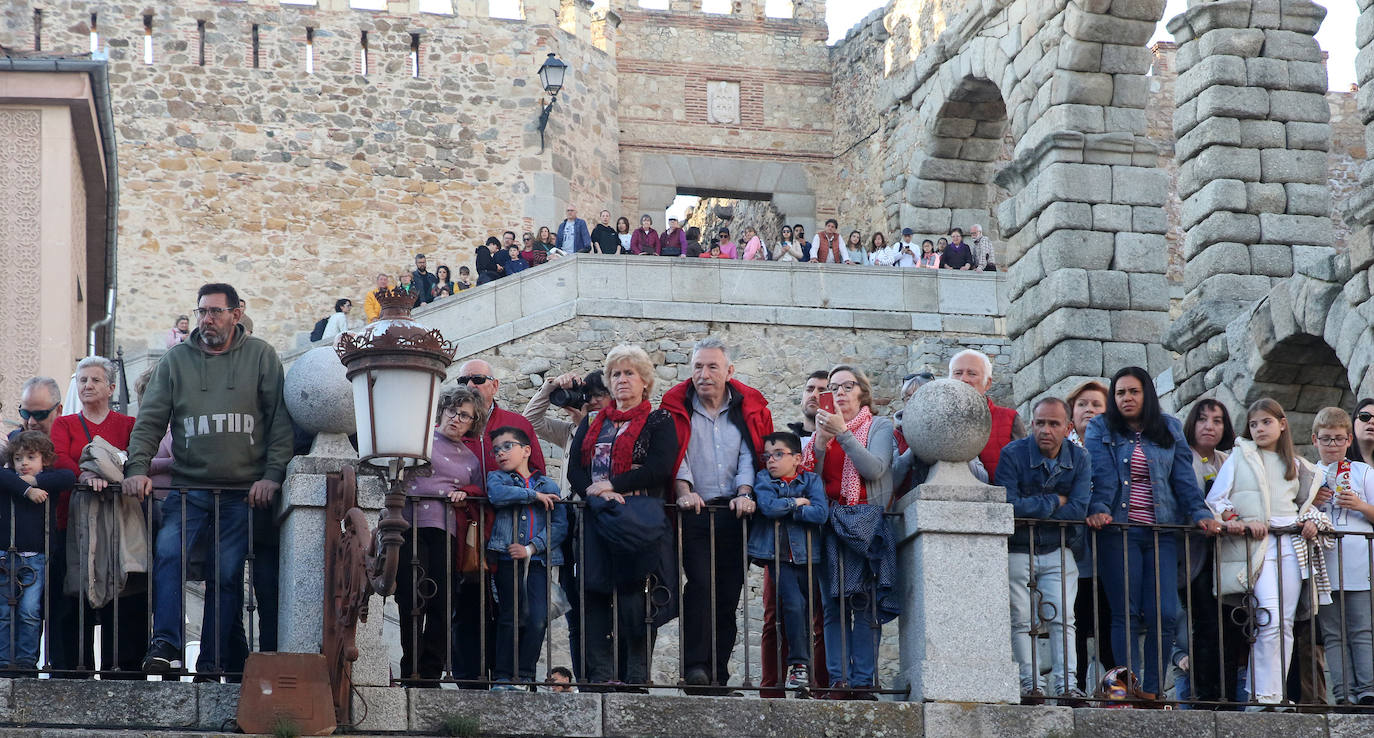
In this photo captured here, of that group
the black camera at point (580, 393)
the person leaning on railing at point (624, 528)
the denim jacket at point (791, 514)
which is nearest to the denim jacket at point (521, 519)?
the person leaning on railing at point (624, 528)

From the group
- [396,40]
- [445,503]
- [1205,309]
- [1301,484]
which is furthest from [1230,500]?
[396,40]

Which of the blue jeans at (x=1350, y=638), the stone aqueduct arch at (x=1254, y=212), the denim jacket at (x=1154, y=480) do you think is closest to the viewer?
the blue jeans at (x=1350, y=638)

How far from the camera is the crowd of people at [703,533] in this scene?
27.1 ft

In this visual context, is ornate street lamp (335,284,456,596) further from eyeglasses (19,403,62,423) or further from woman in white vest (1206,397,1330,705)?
woman in white vest (1206,397,1330,705)

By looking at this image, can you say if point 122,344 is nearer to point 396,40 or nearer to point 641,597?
point 396,40

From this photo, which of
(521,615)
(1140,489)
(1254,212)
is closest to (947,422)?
(1140,489)

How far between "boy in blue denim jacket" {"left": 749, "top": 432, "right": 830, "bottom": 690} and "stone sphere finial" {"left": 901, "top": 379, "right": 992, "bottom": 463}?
47 cm

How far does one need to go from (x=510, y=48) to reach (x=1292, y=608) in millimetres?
22688

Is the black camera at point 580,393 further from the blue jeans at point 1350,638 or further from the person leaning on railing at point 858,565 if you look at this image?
the blue jeans at point 1350,638

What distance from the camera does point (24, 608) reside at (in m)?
8.12

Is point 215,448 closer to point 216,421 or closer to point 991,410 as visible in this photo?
→ point 216,421

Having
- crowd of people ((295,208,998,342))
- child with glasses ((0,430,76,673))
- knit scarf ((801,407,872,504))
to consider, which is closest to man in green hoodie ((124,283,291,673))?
child with glasses ((0,430,76,673))

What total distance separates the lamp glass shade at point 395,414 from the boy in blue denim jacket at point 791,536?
5.39 feet

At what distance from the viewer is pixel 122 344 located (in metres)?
27.4
